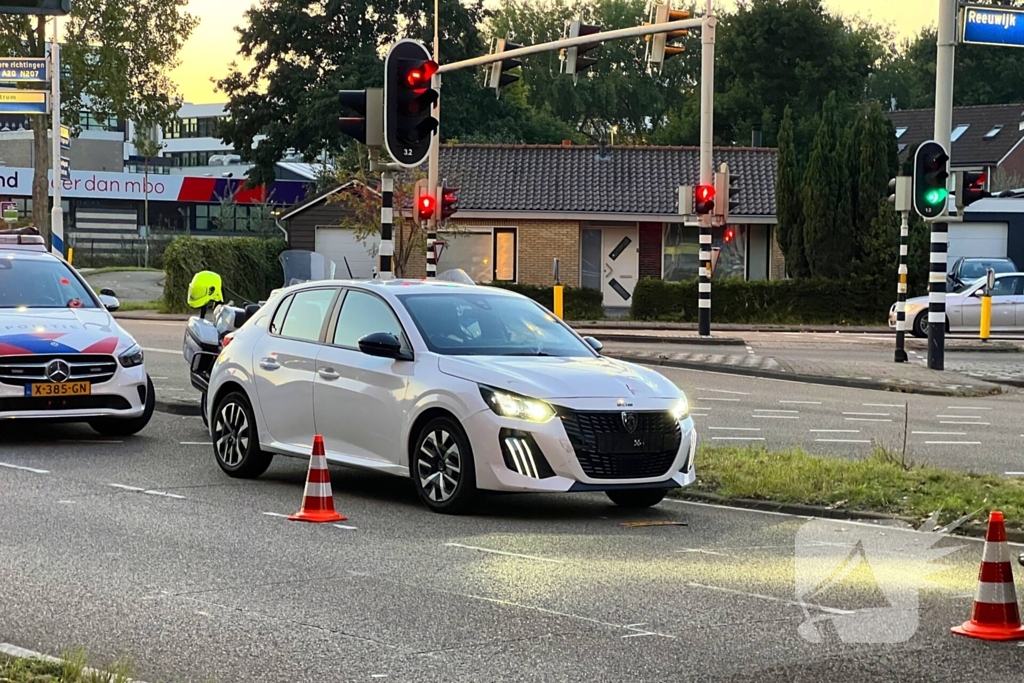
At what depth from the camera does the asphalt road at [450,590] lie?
21.4 feet

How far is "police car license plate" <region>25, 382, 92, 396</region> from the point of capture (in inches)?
547

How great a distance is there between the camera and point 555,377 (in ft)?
33.8

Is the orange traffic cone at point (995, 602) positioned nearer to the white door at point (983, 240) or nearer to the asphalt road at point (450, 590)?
the asphalt road at point (450, 590)

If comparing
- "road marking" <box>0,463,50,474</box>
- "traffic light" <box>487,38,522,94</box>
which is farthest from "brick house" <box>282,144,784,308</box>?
"road marking" <box>0,463,50,474</box>

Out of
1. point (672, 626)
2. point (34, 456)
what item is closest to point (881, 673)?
point (672, 626)

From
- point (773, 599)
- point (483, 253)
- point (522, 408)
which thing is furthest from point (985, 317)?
point (773, 599)

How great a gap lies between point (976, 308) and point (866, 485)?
83.2 feet

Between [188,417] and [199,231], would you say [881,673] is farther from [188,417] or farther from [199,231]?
[199,231]

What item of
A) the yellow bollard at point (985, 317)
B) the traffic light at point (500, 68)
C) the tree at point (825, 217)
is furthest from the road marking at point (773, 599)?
the tree at point (825, 217)

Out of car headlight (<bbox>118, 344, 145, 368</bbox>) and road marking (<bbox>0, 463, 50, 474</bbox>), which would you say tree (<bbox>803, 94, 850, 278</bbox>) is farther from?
road marking (<bbox>0, 463, 50, 474</bbox>)

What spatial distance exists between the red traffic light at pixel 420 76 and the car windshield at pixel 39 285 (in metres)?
3.74

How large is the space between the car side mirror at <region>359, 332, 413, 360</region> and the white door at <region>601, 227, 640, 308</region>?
38.1m

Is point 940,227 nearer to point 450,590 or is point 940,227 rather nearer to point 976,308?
point 976,308

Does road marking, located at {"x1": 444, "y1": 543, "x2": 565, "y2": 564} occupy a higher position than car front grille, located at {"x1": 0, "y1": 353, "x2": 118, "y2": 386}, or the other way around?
car front grille, located at {"x1": 0, "y1": 353, "x2": 118, "y2": 386}
